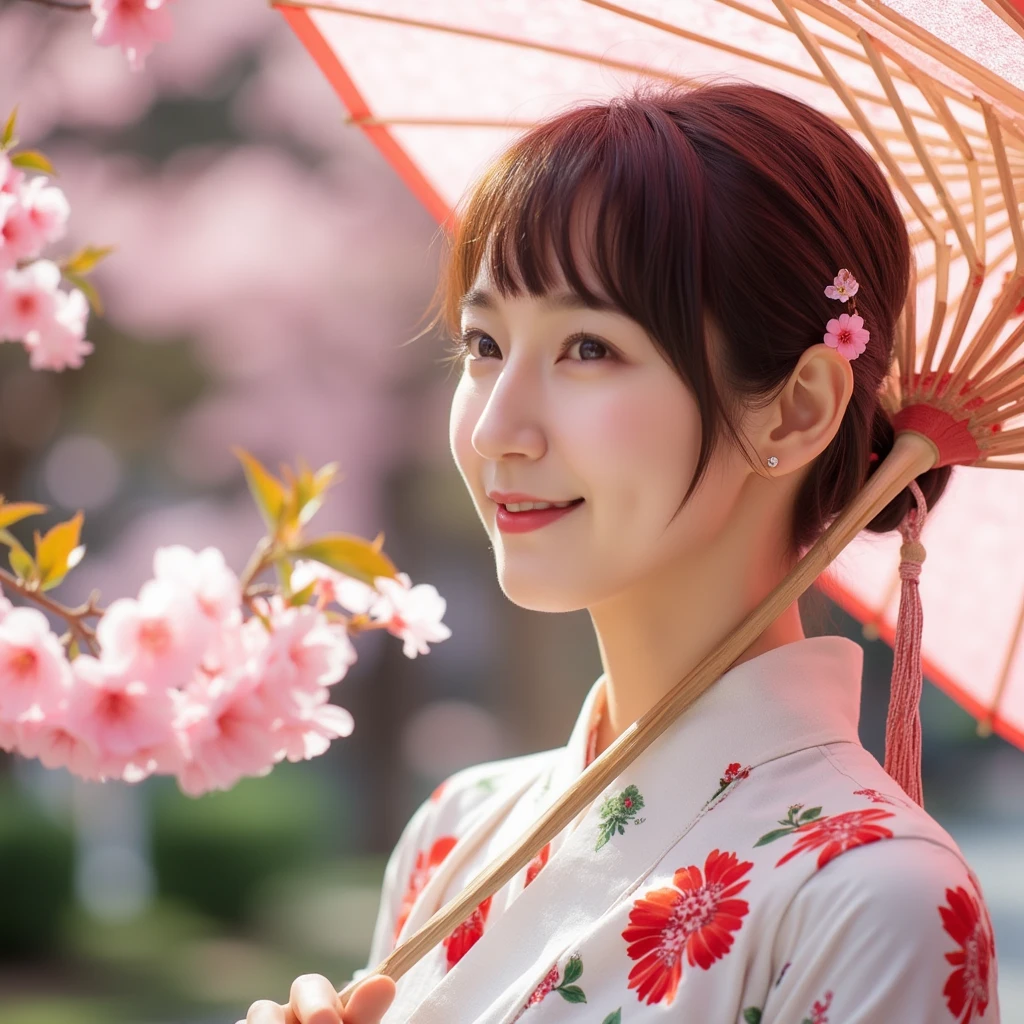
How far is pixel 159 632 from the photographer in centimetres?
138

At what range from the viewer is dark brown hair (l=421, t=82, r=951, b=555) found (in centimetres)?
130

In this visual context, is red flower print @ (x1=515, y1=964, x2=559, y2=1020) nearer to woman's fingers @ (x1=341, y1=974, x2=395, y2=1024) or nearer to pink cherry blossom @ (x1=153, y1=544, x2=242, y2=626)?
woman's fingers @ (x1=341, y1=974, x2=395, y2=1024)

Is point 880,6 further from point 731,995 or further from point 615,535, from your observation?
point 731,995

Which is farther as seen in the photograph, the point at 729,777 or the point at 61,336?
the point at 61,336

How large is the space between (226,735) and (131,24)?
30.0 inches

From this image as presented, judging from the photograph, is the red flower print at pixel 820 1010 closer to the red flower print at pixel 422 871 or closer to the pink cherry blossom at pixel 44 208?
the red flower print at pixel 422 871

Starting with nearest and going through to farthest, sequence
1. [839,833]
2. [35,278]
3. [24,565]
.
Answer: [839,833] → [24,565] → [35,278]

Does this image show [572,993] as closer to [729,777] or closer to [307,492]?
[729,777]

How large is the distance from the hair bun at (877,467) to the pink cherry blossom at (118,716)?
0.83 m

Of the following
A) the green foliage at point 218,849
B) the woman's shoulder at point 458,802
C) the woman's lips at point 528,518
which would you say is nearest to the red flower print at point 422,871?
the woman's shoulder at point 458,802

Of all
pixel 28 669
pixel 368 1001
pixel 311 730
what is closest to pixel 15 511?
pixel 28 669

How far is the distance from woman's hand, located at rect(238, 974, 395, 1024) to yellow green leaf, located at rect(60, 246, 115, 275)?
823 mm

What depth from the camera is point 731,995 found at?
1.20 metres

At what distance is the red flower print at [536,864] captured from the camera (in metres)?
1.48
